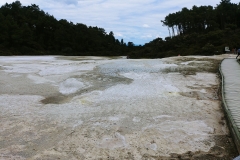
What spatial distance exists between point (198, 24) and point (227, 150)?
5098 centimetres

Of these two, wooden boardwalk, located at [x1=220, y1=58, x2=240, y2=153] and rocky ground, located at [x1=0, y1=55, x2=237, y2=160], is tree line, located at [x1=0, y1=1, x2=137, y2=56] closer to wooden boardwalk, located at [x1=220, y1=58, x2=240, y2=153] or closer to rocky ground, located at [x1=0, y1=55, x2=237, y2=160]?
rocky ground, located at [x1=0, y1=55, x2=237, y2=160]

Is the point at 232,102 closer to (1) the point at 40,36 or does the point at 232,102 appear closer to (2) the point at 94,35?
(1) the point at 40,36

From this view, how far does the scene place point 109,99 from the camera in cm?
814

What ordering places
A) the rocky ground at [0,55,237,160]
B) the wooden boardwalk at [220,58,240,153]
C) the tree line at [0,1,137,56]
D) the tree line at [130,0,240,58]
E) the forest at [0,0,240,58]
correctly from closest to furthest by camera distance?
the rocky ground at [0,55,237,160] < the wooden boardwalk at [220,58,240,153] < the tree line at [130,0,240,58] < the forest at [0,0,240,58] < the tree line at [0,1,137,56]

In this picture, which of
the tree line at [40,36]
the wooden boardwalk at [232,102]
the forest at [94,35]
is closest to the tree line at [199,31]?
the forest at [94,35]

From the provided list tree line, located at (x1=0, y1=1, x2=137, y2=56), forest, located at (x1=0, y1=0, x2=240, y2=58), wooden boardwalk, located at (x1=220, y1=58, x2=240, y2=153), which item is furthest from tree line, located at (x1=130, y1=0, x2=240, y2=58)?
wooden boardwalk, located at (x1=220, y1=58, x2=240, y2=153)

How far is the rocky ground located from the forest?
25069mm

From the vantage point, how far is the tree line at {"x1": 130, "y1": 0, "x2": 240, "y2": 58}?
35750 mm

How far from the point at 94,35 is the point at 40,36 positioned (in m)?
16.5

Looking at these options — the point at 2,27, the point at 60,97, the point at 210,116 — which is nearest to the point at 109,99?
the point at 60,97

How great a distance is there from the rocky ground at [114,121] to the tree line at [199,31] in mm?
24028

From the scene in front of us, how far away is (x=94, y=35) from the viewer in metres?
65.1

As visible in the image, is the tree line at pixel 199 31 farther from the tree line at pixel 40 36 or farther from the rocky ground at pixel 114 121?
the rocky ground at pixel 114 121

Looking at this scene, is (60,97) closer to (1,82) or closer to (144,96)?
(144,96)
